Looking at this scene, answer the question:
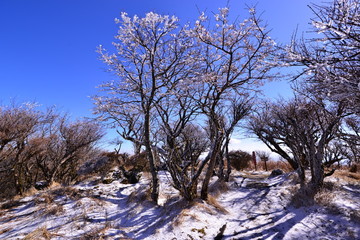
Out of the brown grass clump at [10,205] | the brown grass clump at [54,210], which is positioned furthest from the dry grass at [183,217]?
the brown grass clump at [10,205]

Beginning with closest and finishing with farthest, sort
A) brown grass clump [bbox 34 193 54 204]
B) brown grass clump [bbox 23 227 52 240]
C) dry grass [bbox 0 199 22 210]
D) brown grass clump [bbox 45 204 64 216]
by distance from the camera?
brown grass clump [bbox 23 227 52 240] → brown grass clump [bbox 45 204 64 216] → brown grass clump [bbox 34 193 54 204] → dry grass [bbox 0 199 22 210]

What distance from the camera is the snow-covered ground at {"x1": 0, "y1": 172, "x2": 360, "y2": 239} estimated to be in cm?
401

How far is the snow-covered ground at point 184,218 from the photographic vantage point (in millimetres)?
4008

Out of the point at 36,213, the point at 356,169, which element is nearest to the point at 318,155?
the point at 36,213

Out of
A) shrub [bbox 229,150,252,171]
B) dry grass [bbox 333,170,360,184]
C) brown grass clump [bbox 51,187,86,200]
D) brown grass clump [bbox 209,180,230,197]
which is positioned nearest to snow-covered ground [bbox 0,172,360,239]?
brown grass clump [bbox 51,187,86,200]

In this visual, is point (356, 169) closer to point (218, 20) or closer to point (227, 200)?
point (227, 200)

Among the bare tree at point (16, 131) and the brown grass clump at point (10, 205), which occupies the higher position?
the bare tree at point (16, 131)

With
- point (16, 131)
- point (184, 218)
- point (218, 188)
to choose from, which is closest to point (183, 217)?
point (184, 218)

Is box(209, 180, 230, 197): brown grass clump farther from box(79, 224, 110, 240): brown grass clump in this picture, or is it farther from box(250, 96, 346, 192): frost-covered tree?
box(79, 224, 110, 240): brown grass clump

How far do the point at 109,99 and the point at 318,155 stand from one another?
7.73 m

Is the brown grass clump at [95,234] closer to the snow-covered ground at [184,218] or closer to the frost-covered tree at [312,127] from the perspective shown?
the snow-covered ground at [184,218]

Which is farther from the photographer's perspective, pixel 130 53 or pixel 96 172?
pixel 96 172

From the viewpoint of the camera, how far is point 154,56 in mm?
6242

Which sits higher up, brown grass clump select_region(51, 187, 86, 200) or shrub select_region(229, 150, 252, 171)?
shrub select_region(229, 150, 252, 171)
